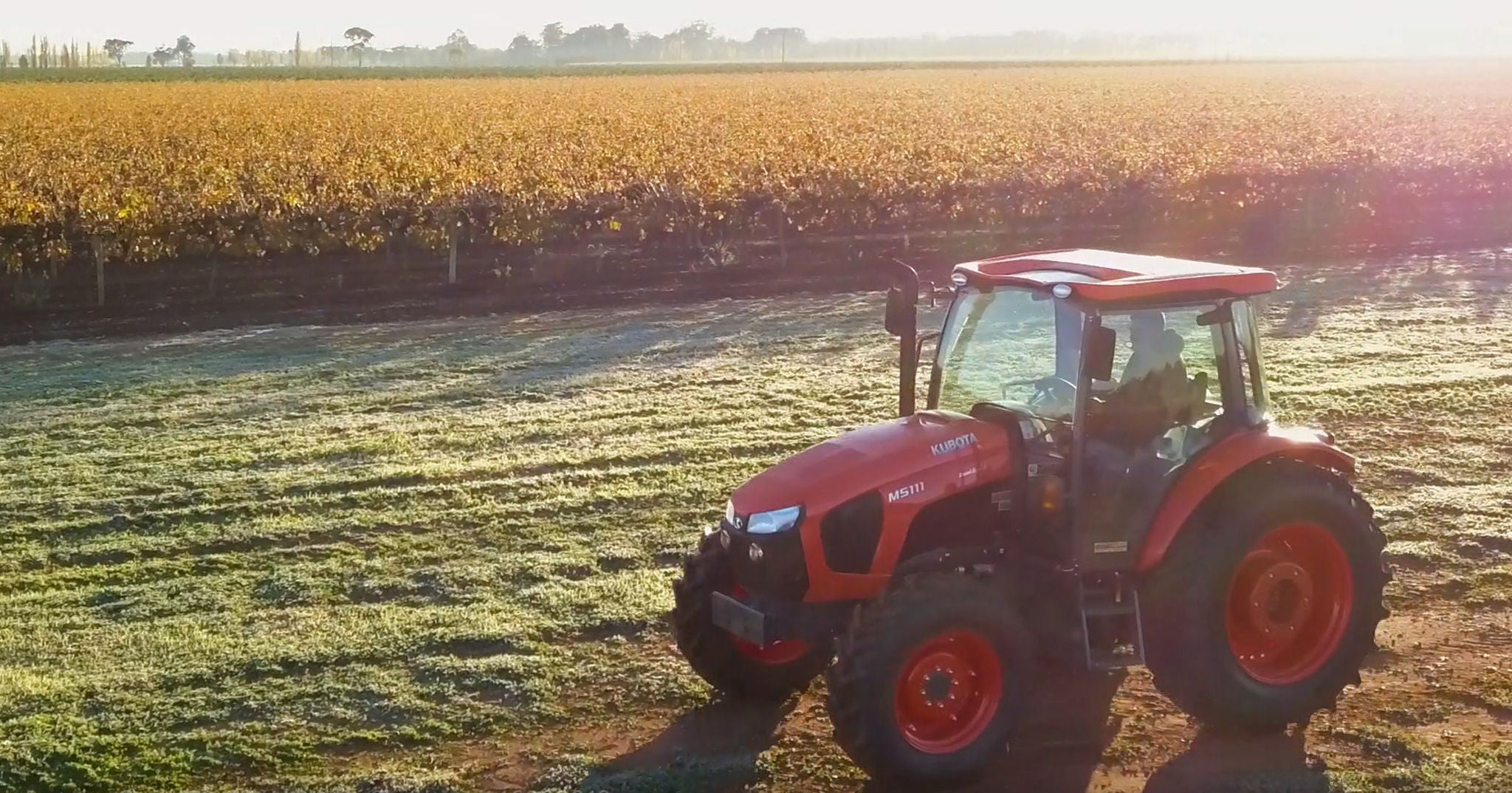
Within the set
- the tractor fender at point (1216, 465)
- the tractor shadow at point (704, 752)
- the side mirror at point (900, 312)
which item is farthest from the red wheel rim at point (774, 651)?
the tractor fender at point (1216, 465)

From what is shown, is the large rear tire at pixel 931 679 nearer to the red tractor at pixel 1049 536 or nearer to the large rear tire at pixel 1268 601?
the red tractor at pixel 1049 536

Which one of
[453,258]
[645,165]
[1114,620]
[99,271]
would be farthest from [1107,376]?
[645,165]

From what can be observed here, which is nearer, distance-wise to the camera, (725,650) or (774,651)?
(725,650)

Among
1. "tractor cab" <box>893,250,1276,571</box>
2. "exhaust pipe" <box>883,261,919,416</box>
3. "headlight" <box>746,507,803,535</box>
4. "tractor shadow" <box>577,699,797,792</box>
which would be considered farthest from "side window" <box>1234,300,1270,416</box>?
"tractor shadow" <box>577,699,797,792</box>

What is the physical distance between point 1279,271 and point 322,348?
43.8 feet

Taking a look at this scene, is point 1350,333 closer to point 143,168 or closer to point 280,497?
point 280,497

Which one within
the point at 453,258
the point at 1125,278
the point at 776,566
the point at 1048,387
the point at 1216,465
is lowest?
the point at 776,566

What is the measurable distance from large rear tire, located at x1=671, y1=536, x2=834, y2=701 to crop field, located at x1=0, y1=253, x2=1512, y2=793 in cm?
15

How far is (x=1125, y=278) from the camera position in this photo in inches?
235

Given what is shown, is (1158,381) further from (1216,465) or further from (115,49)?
(115,49)

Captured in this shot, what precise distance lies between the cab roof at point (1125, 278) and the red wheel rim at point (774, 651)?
5.92ft

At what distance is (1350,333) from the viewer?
1584 centimetres

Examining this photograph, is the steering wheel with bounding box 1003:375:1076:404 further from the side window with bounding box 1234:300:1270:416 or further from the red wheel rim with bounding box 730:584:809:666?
the red wheel rim with bounding box 730:584:809:666

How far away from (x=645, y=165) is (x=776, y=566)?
18579 mm
